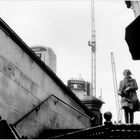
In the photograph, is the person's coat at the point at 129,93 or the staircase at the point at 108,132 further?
the person's coat at the point at 129,93

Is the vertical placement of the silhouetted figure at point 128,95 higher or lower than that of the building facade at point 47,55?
lower

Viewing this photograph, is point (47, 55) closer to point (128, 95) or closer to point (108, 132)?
point (128, 95)

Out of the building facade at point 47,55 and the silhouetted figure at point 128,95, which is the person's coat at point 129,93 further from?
the building facade at point 47,55

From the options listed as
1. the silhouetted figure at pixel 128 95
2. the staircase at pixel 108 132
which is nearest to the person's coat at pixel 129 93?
the silhouetted figure at pixel 128 95

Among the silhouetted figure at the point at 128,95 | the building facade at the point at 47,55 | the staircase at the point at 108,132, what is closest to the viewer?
the staircase at the point at 108,132

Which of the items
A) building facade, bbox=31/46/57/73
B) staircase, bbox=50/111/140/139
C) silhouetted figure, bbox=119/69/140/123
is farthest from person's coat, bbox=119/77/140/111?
building facade, bbox=31/46/57/73

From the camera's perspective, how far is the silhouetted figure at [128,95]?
983 centimetres

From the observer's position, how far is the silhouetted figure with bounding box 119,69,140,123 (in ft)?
32.2

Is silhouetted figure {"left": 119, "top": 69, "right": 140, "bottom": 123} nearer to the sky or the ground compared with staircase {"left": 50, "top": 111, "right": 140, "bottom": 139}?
nearer to the sky

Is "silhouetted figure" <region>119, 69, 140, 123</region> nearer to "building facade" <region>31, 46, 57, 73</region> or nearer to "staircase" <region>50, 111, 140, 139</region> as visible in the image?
"staircase" <region>50, 111, 140, 139</region>

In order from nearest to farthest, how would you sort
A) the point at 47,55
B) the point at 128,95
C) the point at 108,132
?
the point at 108,132 → the point at 128,95 → the point at 47,55

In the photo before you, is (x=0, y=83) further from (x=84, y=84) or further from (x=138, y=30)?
(x=84, y=84)

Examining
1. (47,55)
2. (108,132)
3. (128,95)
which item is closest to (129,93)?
(128,95)

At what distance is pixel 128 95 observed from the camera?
1010 centimetres
